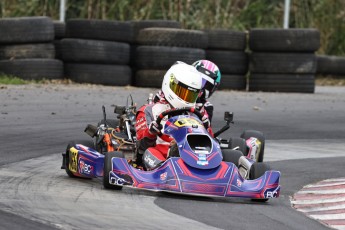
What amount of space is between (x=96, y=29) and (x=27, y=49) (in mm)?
1317

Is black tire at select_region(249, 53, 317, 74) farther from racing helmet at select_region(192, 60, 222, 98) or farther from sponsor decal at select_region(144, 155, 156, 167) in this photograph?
sponsor decal at select_region(144, 155, 156, 167)

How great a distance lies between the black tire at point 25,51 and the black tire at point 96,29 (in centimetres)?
67

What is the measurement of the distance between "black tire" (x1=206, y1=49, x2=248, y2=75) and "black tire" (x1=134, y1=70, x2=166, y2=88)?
4.57 feet

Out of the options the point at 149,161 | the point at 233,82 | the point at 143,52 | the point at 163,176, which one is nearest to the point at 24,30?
the point at 143,52

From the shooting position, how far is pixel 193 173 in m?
7.83

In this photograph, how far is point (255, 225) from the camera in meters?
6.70

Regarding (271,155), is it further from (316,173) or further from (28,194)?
(28,194)

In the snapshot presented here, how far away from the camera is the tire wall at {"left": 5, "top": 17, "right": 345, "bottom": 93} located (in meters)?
17.5

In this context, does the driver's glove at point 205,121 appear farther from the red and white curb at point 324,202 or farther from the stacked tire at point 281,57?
the stacked tire at point 281,57

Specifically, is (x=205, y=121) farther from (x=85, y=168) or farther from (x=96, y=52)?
(x=96, y=52)

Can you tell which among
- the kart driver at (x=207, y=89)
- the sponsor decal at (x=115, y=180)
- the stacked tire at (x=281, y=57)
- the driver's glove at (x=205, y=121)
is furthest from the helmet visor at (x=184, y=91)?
the stacked tire at (x=281, y=57)

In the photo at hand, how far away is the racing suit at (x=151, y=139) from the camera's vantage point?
8.30m

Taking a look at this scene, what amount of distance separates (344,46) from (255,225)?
20.1 meters

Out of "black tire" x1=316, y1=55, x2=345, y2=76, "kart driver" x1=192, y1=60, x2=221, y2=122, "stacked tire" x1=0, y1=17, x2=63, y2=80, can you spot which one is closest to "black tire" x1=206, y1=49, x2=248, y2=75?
"stacked tire" x1=0, y1=17, x2=63, y2=80
